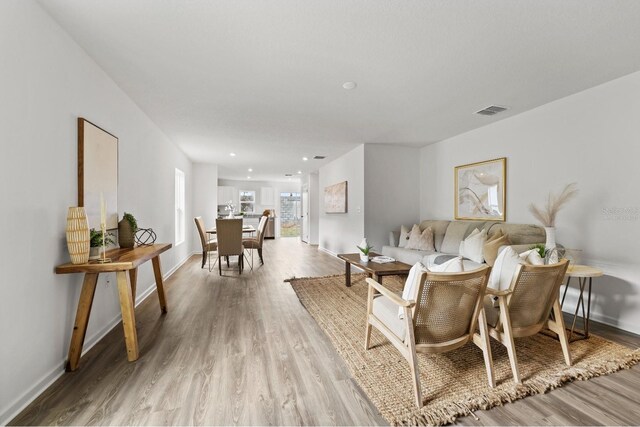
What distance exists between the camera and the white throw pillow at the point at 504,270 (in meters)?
2.05

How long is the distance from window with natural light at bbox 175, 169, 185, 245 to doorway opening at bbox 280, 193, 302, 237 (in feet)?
19.2

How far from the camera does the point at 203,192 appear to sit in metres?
7.57

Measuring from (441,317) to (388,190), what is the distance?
13.3ft

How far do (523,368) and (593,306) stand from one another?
173 cm

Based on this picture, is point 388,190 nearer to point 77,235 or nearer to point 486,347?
point 486,347

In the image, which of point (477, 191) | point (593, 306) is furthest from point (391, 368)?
point (477, 191)

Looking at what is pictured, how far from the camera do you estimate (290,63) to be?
247cm

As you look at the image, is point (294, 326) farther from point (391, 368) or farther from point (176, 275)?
point (176, 275)

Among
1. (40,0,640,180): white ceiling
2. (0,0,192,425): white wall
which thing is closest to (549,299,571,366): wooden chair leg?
(40,0,640,180): white ceiling

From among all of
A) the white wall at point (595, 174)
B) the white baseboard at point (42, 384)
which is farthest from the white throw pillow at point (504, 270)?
Answer: the white baseboard at point (42, 384)

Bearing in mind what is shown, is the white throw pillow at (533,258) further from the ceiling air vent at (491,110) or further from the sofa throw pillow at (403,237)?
the sofa throw pillow at (403,237)

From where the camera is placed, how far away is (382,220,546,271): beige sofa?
11.6ft

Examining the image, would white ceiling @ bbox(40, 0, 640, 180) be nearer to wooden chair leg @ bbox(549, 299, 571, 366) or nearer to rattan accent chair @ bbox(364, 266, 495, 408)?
rattan accent chair @ bbox(364, 266, 495, 408)

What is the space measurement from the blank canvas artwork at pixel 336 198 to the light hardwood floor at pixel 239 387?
3.76 metres
